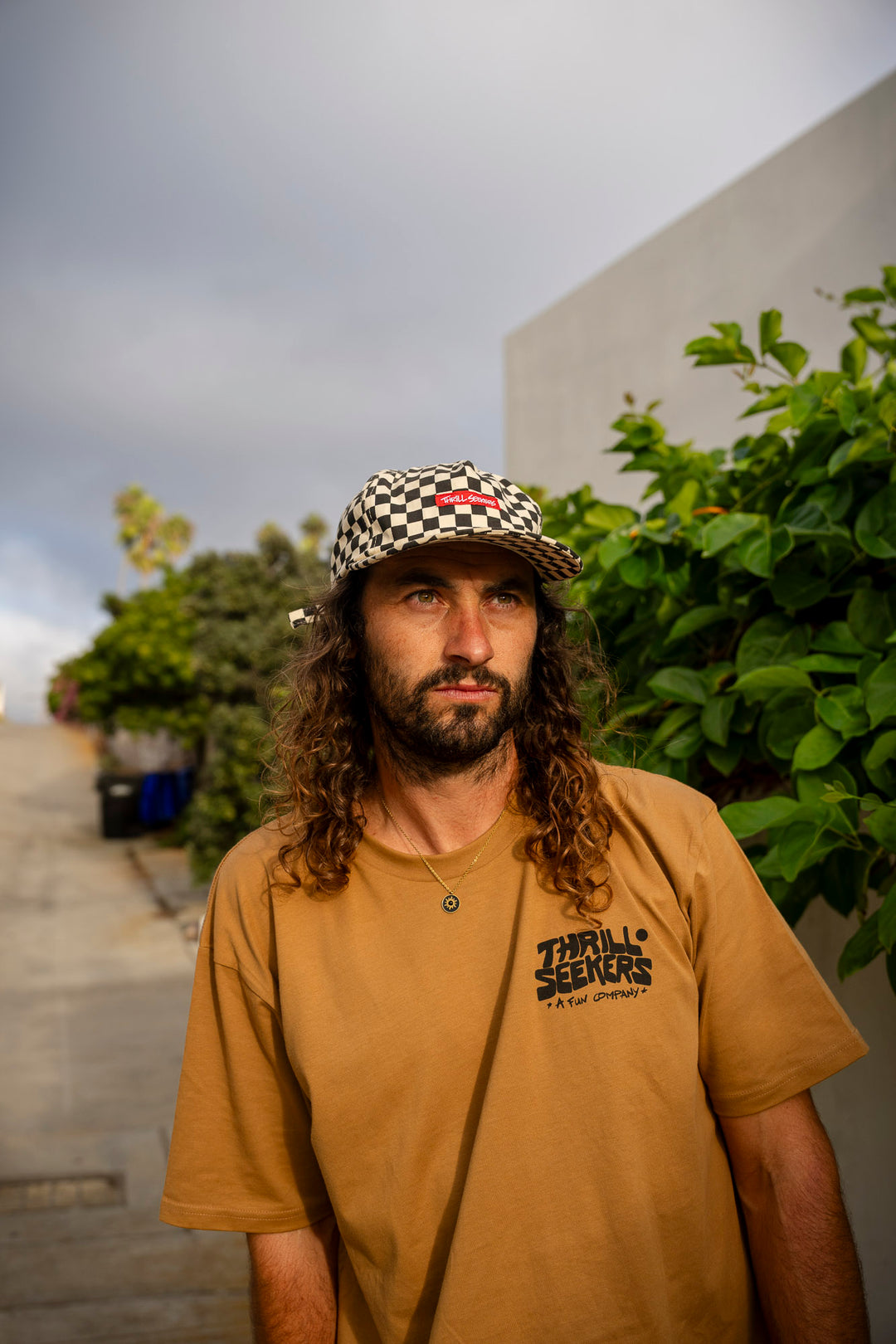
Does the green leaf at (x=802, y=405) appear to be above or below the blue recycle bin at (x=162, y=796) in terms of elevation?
above

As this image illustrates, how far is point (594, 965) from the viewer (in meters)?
1.28

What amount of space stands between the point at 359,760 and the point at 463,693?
0.33m

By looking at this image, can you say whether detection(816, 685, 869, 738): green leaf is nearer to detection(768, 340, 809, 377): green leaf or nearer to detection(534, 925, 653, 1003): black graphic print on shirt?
detection(534, 925, 653, 1003): black graphic print on shirt

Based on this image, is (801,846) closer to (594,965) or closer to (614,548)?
(594,965)

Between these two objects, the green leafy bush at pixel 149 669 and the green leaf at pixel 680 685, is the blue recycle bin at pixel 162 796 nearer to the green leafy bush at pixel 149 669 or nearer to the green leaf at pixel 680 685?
the green leafy bush at pixel 149 669

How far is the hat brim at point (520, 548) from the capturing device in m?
1.36

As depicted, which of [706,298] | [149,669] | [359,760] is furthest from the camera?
[149,669]

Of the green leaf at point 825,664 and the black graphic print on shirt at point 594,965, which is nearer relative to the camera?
the black graphic print on shirt at point 594,965

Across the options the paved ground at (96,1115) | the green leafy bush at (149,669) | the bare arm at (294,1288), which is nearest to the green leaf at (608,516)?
the bare arm at (294,1288)

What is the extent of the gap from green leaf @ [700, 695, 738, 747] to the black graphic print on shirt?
0.46m

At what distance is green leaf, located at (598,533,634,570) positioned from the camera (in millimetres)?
1741

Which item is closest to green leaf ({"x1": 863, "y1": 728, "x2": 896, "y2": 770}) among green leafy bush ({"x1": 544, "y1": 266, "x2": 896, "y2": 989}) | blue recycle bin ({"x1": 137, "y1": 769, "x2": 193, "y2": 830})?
green leafy bush ({"x1": 544, "y1": 266, "x2": 896, "y2": 989})

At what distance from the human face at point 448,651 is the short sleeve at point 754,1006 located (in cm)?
39

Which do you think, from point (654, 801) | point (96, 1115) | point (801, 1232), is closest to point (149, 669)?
point (96, 1115)
